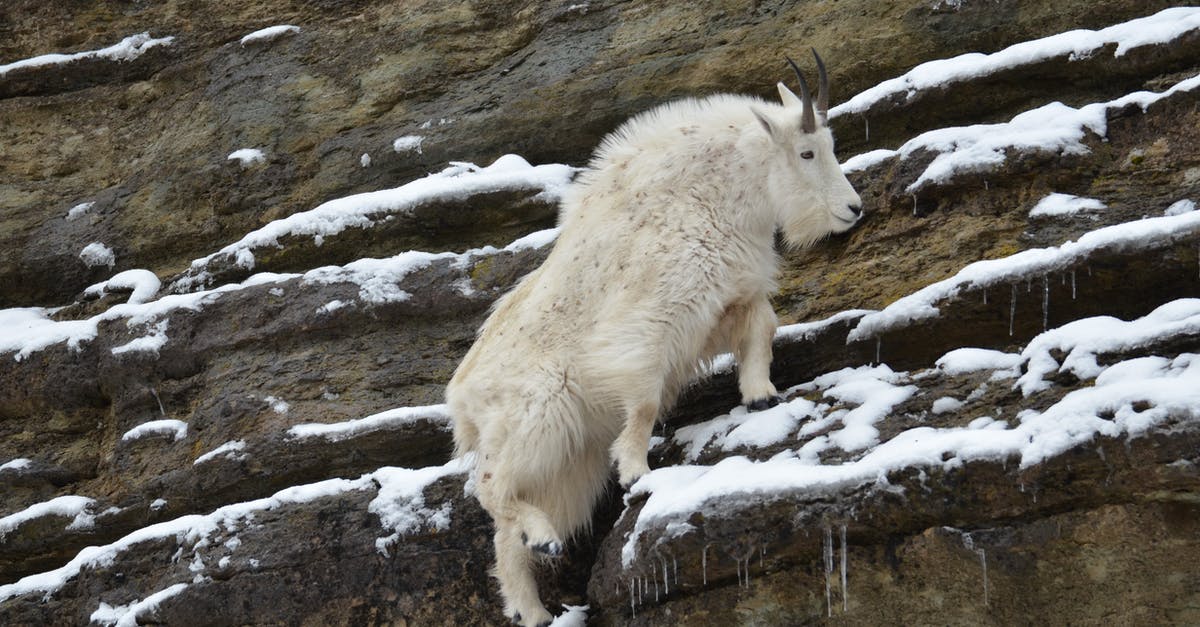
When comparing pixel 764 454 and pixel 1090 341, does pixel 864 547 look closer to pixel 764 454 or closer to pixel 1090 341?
pixel 764 454

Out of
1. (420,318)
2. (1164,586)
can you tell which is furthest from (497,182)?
(1164,586)

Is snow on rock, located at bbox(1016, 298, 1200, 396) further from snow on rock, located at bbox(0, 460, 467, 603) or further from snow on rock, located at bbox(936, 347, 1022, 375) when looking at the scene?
snow on rock, located at bbox(0, 460, 467, 603)

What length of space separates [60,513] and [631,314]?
5.45m

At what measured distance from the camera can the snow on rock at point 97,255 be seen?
12.9 m

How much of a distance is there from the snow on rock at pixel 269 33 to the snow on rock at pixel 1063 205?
29.5 ft

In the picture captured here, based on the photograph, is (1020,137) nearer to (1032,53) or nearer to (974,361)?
(1032,53)

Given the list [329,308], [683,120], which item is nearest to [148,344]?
[329,308]

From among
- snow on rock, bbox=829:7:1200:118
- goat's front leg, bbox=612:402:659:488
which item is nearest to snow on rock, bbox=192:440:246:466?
goat's front leg, bbox=612:402:659:488

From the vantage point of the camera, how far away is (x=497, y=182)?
11.5 metres

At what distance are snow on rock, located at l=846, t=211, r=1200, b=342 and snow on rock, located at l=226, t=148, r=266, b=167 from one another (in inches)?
287

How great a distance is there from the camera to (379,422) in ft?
31.6

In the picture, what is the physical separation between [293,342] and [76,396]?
7.49 ft

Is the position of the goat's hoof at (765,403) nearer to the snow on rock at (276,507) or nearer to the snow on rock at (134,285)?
the snow on rock at (276,507)

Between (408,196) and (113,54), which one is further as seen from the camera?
(113,54)
